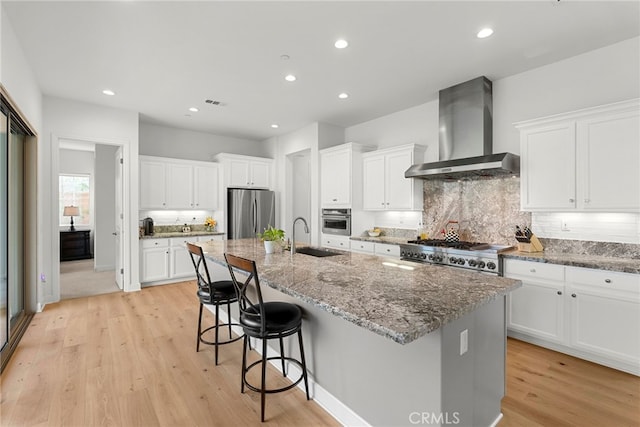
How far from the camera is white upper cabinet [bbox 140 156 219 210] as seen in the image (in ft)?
17.6

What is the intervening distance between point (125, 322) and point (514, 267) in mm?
4252

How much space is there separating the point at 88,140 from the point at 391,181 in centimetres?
441

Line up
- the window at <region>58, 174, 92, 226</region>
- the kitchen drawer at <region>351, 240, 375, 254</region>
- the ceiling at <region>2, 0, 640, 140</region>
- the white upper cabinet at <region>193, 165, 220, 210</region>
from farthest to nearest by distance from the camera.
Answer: the window at <region>58, 174, 92, 226</region> < the white upper cabinet at <region>193, 165, 220, 210</region> < the kitchen drawer at <region>351, 240, 375, 254</region> < the ceiling at <region>2, 0, 640, 140</region>

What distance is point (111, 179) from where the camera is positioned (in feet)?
22.7

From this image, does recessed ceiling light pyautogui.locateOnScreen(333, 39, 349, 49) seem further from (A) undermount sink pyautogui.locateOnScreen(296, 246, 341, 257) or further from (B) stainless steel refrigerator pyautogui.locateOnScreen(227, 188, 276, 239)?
(B) stainless steel refrigerator pyautogui.locateOnScreen(227, 188, 276, 239)

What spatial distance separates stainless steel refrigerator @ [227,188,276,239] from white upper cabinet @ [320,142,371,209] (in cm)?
150

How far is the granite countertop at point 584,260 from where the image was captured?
2473 mm

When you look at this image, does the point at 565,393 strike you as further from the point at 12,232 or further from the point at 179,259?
the point at 179,259

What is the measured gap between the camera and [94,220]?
677cm

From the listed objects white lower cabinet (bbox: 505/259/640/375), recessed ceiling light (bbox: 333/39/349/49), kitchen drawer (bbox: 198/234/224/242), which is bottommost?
white lower cabinet (bbox: 505/259/640/375)

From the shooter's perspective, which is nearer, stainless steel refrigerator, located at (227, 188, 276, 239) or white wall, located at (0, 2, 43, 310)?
white wall, located at (0, 2, 43, 310)

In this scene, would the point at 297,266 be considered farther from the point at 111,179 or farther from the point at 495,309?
the point at 111,179

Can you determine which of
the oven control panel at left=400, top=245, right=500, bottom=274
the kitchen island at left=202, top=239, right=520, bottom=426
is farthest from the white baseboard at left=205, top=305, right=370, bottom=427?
the oven control panel at left=400, top=245, right=500, bottom=274

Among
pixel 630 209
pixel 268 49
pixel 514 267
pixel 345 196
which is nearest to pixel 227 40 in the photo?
pixel 268 49
